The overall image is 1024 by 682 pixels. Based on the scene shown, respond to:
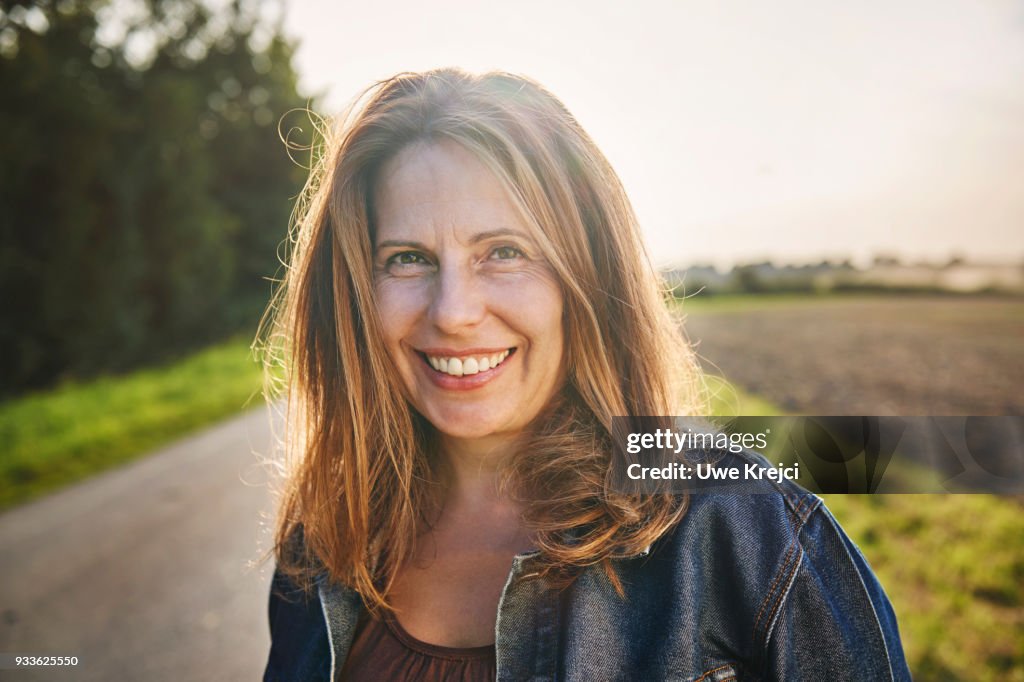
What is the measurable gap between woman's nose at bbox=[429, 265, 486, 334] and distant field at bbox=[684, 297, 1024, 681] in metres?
1.44

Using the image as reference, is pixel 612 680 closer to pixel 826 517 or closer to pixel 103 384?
pixel 826 517

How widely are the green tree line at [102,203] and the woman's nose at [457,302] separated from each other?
620 centimetres

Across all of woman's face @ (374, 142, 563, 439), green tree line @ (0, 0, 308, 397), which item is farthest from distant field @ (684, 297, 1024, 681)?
green tree line @ (0, 0, 308, 397)

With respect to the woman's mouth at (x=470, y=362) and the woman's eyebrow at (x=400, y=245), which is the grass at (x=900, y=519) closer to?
the woman's mouth at (x=470, y=362)

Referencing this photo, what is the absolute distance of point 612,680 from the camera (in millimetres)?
1330

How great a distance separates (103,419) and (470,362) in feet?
25.3

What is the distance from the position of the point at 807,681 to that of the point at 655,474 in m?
0.46

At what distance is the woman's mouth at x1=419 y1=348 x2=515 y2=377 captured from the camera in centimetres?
156

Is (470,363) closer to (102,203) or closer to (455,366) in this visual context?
(455,366)

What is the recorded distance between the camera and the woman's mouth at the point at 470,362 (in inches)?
61.5

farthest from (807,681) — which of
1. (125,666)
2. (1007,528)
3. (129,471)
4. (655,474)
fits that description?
(129,471)

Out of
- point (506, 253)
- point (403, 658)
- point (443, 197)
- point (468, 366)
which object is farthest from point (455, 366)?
point (403, 658)

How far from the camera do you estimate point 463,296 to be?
1519 millimetres

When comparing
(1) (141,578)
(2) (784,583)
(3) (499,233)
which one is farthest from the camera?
(1) (141,578)
